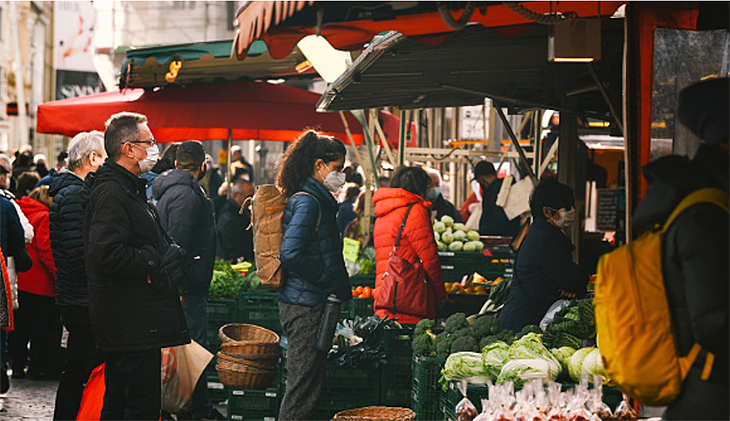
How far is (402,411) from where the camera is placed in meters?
6.57

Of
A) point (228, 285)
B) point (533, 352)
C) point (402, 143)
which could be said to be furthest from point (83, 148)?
point (402, 143)

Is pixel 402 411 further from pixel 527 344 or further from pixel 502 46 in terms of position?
pixel 502 46

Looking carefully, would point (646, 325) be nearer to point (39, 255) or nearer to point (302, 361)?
point (302, 361)

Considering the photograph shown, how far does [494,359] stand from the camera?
5395 mm

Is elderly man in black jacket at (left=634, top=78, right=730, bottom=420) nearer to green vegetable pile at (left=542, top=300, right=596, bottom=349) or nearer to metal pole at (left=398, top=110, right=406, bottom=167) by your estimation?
green vegetable pile at (left=542, top=300, right=596, bottom=349)

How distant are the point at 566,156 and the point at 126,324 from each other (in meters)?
5.42

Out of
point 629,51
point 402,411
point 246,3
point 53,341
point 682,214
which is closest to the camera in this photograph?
point 682,214

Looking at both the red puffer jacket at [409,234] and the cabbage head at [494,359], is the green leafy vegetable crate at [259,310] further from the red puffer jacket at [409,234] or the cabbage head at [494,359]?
the cabbage head at [494,359]

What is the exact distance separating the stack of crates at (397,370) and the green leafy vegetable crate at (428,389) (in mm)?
1606

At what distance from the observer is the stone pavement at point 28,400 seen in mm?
8438

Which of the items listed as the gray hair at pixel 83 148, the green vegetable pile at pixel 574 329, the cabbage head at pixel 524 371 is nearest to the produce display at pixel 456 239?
the gray hair at pixel 83 148

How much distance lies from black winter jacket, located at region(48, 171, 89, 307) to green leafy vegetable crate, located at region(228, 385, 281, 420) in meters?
1.64

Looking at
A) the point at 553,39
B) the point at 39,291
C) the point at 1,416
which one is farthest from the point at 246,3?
the point at 39,291

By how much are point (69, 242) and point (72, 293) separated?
346mm
